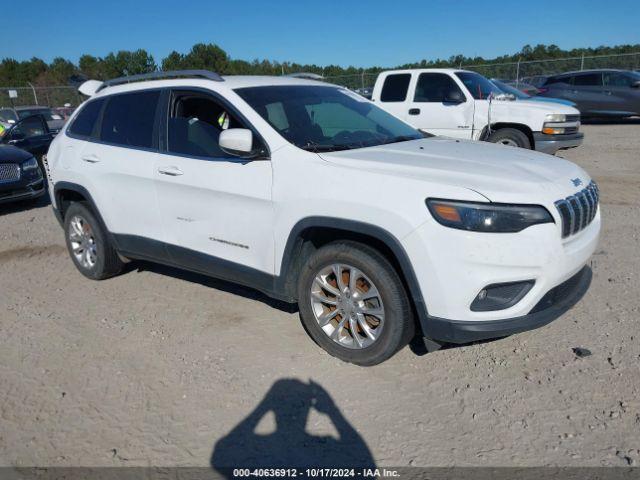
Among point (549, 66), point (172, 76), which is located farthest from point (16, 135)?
point (549, 66)

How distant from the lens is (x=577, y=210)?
3.16 metres

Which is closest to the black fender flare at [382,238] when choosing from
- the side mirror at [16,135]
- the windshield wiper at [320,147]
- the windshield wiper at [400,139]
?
the windshield wiper at [320,147]

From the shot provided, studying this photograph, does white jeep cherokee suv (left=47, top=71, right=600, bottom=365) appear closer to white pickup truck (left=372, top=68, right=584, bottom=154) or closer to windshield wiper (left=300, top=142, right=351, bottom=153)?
windshield wiper (left=300, top=142, right=351, bottom=153)

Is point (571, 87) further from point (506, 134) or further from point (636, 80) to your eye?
point (506, 134)

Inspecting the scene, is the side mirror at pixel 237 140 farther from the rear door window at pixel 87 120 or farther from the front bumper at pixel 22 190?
the front bumper at pixel 22 190

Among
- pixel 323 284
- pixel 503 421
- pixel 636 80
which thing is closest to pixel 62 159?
pixel 323 284

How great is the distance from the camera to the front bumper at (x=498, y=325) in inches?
117

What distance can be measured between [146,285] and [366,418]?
2.92 meters

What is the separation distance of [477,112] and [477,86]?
Answer: 0.59m

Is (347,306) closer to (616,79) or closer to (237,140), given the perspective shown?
(237,140)

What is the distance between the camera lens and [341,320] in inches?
138

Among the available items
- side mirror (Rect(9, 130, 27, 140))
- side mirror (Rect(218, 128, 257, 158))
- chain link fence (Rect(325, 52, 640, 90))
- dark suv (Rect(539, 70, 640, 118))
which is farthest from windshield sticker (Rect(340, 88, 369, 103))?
chain link fence (Rect(325, 52, 640, 90))

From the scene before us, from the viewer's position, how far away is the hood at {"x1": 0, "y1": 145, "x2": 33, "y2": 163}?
858 cm

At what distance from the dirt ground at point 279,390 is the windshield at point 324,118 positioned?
1419 millimetres
